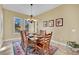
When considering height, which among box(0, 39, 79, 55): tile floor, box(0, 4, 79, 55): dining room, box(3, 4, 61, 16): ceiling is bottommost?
box(0, 39, 79, 55): tile floor

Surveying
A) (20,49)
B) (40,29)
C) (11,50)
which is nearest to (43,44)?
(40,29)

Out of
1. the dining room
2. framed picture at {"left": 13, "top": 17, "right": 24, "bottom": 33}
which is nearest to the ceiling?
the dining room

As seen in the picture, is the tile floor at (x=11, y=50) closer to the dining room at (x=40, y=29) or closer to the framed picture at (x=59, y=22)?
the dining room at (x=40, y=29)

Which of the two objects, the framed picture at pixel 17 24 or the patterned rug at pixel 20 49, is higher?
the framed picture at pixel 17 24

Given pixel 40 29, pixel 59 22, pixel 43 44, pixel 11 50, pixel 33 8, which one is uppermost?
pixel 33 8

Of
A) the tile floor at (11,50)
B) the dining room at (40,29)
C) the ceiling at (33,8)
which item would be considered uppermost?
the ceiling at (33,8)

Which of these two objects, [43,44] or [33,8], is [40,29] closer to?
[43,44]

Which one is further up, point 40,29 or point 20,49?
point 40,29

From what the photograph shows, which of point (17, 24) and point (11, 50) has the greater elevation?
point (17, 24)

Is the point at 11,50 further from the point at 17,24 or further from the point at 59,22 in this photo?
the point at 59,22

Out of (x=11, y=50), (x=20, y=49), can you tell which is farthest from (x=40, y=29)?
(x=11, y=50)

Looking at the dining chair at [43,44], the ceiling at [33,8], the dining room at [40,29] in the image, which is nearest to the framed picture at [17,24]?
the dining room at [40,29]

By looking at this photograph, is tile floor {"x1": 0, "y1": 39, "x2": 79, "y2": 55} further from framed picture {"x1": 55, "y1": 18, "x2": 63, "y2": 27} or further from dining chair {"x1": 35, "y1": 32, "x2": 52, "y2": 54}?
framed picture {"x1": 55, "y1": 18, "x2": 63, "y2": 27}
